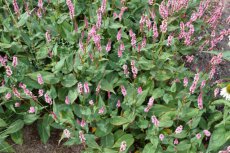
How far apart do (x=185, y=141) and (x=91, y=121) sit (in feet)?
2.59

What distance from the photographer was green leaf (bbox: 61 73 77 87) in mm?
3225

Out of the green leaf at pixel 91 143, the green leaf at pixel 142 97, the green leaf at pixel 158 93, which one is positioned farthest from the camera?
the green leaf at pixel 158 93

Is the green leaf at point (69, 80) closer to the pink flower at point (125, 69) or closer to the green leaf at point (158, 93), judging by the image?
Answer: the pink flower at point (125, 69)

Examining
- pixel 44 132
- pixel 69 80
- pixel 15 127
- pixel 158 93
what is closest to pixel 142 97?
pixel 158 93

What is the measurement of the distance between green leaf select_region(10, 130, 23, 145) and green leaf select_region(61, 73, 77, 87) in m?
0.56

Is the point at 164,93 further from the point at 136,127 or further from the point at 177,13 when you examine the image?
the point at 177,13

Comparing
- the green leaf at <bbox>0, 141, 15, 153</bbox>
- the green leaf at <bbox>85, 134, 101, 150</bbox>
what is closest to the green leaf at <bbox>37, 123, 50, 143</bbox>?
the green leaf at <bbox>0, 141, 15, 153</bbox>

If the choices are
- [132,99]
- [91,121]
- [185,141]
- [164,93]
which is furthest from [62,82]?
[185,141]

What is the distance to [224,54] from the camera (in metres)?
3.38

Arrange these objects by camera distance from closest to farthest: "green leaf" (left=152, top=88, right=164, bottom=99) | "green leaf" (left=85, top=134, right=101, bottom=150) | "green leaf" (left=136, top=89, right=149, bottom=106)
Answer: "green leaf" (left=85, top=134, right=101, bottom=150) → "green leaf" (left=136, top=89, right=149, bottom=106) → "green leaf" (left=152, top=88, right=164, bottom=99)

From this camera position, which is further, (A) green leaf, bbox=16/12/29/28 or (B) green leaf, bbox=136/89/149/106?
(A) green leaf, bbox=16/12/29/28

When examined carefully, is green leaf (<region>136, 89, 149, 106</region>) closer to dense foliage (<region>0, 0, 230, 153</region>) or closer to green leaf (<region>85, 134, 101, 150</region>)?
dense foliage (<region>0, 0, 230, 153</region>)

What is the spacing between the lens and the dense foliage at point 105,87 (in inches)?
123

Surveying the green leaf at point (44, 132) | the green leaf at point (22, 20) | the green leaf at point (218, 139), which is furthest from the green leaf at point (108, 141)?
the green leaf at point (22, 20)
